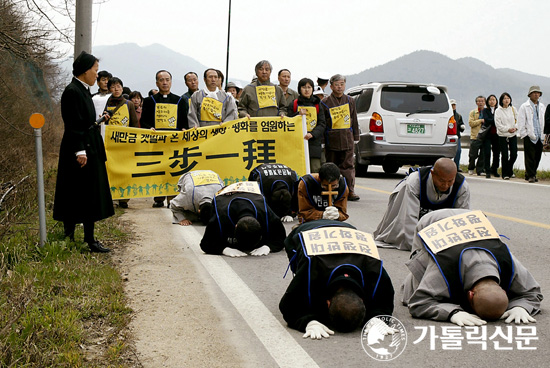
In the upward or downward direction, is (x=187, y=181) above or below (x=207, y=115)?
below

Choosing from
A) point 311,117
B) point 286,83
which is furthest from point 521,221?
point 286,83

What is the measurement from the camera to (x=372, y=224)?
945cm

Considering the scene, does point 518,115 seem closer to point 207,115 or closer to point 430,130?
point 430,130

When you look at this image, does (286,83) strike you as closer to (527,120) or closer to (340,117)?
(340,117)

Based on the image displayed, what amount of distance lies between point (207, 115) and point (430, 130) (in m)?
6.13

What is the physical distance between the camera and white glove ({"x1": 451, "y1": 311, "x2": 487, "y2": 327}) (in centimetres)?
468

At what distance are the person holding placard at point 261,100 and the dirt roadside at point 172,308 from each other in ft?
13.5

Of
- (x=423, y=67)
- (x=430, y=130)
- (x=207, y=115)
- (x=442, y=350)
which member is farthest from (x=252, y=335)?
(x=423, y=67)

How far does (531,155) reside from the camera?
15711 mm

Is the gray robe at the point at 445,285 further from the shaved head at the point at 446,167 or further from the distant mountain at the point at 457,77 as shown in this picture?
the distant mountain at the point at 457,77

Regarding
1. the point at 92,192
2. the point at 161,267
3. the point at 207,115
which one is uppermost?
the point at 207,115

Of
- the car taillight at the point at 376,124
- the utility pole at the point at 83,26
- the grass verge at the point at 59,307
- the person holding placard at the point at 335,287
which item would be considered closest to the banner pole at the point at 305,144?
the utility pole at the point at 83,26

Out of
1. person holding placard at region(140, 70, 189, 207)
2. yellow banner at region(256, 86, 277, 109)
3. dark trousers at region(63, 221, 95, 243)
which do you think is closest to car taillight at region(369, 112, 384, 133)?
yellow banner at region(256, 86, 277, 109)

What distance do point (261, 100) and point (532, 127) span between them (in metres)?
6.85
